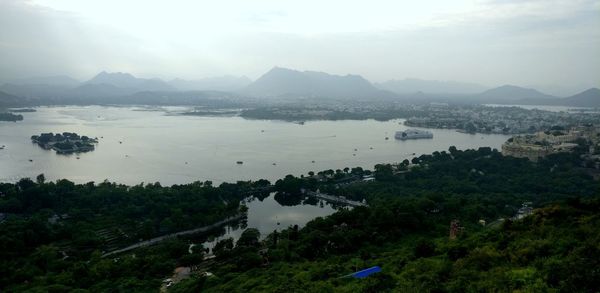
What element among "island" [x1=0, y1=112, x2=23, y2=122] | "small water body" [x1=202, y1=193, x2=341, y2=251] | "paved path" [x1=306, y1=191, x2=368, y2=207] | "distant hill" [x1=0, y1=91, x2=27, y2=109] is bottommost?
"small water body" [x1=202, y1=193, x2=341, y2=251]

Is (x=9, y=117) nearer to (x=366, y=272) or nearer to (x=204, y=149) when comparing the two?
(x=204, y=149)

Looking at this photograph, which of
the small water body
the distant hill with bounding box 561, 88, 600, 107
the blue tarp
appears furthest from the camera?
the distant hill with bounding box 561, 88, 600, 107

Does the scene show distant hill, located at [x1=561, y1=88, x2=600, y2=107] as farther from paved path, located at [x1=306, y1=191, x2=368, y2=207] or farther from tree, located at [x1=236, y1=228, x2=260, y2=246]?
tree, located at [x1=236, y1=228, x2=260, y2=246]

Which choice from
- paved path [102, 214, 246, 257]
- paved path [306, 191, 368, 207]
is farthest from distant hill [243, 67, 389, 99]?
paved path [102, 214, 246, 257]

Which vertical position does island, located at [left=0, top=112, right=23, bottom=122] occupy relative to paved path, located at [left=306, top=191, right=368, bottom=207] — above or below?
above

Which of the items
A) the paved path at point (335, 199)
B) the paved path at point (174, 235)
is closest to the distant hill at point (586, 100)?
the paved path at point (335, 199)

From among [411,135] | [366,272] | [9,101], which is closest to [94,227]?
[366,272]
